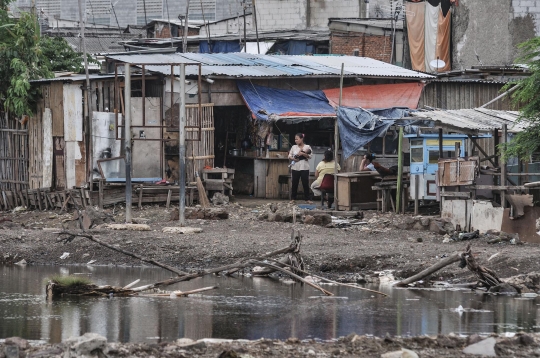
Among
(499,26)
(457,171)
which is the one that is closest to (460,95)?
(499,26)

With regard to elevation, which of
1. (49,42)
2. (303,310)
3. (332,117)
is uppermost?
(49,42)

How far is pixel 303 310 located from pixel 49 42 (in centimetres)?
1664

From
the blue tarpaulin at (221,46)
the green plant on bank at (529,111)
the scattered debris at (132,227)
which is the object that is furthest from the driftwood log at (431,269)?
the blue tarpaulin at (221,46)

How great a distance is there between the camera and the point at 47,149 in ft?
78.6

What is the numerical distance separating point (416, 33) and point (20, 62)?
13.7m

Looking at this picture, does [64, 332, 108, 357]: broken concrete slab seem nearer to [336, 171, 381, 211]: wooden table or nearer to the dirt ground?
the dirt ground

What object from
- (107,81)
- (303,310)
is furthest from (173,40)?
(303,310)

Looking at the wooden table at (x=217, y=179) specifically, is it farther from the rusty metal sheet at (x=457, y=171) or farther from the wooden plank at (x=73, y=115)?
the rusty metal sheet at (x=457, y=171)

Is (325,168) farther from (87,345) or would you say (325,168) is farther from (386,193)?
(87,345)

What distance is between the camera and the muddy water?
11.4 meters

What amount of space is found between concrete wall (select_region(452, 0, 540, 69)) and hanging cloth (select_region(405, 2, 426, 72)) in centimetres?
138

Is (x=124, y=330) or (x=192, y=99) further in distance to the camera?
(x=192, y=99)

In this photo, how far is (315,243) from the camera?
17.6m

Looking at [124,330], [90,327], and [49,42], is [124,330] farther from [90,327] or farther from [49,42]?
[49,42]
